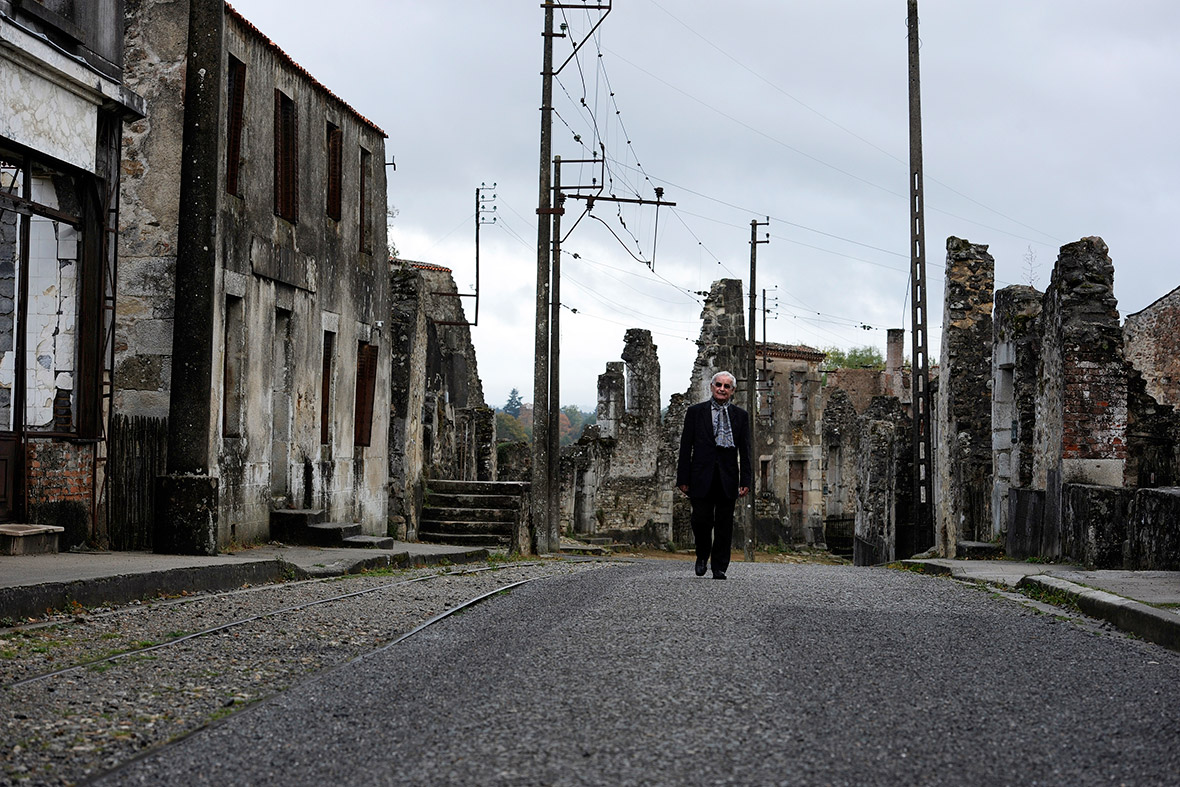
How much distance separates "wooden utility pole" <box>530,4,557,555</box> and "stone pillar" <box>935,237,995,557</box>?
726cm

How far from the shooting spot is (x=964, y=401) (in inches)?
926

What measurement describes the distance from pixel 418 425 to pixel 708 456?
1287 centimetres

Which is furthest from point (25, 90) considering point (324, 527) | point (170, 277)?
point (324, 527)

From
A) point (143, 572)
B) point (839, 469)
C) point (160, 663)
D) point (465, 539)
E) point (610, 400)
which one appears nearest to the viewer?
point (160, 663)

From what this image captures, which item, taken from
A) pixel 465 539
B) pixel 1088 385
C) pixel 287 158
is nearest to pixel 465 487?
pixel 465 539

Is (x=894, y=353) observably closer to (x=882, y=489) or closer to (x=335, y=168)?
(x=882, y=489)

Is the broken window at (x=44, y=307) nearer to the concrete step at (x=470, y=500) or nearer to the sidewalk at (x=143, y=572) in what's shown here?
the sidewalk at (x=143, y=572)

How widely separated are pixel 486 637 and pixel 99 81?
29.4 ft

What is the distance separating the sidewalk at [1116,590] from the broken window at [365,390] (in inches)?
432

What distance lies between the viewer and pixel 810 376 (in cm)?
6072

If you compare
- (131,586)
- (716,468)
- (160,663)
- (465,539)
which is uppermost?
(716,468)

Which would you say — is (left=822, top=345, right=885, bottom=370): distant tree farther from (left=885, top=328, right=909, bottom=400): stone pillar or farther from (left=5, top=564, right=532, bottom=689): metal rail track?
(left=5, top=564, right=532, bottom=689): metal rail track

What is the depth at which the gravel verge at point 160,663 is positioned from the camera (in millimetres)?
5180

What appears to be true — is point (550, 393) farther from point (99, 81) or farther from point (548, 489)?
point (99, 81)
